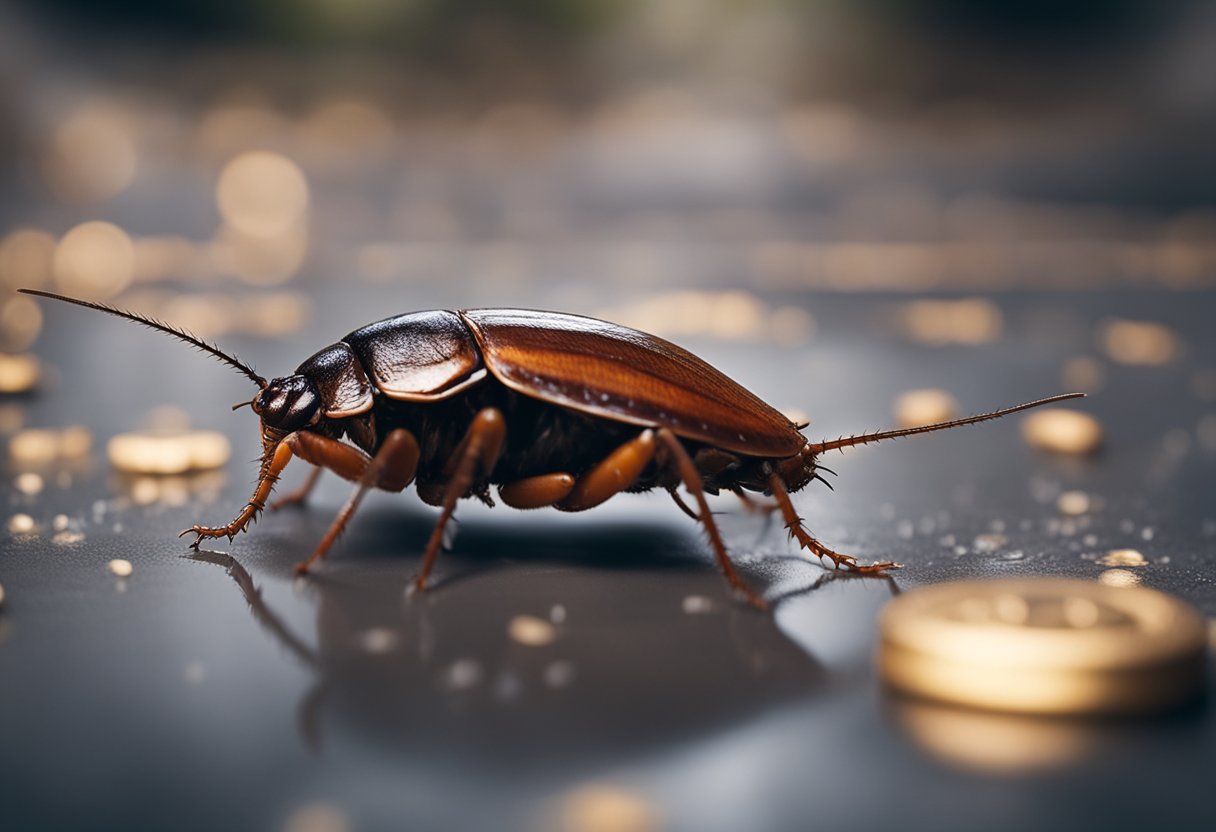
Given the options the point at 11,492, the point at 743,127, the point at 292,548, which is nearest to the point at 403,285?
the point at 11,492

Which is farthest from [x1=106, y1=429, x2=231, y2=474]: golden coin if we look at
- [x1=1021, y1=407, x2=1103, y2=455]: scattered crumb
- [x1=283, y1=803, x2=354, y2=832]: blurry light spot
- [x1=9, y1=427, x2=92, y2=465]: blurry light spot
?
[x1=1021, y1=407, x2=1103, y2=455]: scattered crumb

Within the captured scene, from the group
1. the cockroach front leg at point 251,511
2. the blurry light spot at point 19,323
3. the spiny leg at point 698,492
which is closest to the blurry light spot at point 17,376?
the blurry light spot at point 19,323

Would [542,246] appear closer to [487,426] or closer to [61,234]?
[61,234]

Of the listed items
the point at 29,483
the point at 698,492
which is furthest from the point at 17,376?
the point at 698,492

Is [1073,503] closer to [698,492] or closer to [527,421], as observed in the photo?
[698,492]

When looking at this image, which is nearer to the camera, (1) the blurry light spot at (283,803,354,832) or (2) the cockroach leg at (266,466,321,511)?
(1) the blurry light spot at (283,803,354,832)

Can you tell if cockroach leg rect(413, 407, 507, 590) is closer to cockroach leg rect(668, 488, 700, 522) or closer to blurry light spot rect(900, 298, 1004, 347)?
cockroach leg rect(668, 488, 700, 522)
